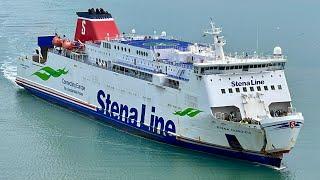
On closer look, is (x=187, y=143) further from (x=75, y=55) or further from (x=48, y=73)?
(x=48, y=73)

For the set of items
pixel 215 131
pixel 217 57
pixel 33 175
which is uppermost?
pixel 217 57

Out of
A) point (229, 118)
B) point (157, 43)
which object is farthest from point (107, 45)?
point (229, 118)

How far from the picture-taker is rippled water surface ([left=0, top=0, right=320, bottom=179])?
24.4 m

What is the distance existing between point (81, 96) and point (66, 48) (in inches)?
128

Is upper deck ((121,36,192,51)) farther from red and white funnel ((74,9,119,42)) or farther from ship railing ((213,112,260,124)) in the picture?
ship railing ((213,112,260,124))

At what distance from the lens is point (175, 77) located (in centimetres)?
2662

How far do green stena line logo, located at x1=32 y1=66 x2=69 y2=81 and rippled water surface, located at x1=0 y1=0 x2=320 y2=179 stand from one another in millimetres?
1236

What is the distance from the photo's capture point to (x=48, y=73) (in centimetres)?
3525

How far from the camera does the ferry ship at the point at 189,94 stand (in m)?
24.2

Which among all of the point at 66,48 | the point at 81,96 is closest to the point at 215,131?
the point at 81,96

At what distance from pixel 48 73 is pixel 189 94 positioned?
38.3 ft

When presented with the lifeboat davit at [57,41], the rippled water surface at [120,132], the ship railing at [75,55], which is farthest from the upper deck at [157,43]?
the lifeboat davit at [57,41]

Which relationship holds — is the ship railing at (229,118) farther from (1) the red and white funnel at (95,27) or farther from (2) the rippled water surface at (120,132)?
(1) the red and white funnel at (95,27)

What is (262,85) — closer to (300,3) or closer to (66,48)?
(66,48)
